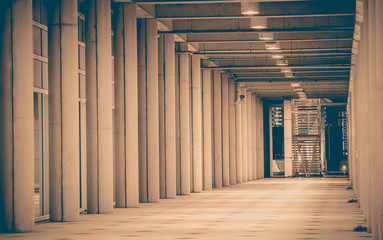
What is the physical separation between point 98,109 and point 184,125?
1170 cm

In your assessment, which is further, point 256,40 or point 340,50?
point 340,50

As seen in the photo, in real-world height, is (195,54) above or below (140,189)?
above

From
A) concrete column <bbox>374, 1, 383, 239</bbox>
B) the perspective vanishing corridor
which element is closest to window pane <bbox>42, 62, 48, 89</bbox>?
the perspective vanishing corridor

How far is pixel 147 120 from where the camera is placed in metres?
28.0

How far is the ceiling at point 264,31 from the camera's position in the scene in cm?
2677

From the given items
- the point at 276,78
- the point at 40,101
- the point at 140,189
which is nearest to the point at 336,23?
→ the point at 140,189

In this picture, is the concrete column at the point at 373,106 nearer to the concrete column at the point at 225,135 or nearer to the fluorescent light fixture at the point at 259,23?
the fluorescent light fixture at the point at 259,23

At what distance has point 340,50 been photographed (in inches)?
1404

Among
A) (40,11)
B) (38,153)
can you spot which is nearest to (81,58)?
(40,11)

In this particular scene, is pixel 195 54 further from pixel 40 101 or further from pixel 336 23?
pixel 40 101

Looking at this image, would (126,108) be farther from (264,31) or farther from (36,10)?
(264,31)

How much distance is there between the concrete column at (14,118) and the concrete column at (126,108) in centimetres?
800

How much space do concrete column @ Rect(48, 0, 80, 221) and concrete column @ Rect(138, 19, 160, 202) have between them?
318 inches

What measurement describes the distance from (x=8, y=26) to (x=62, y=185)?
4768 millimetres
